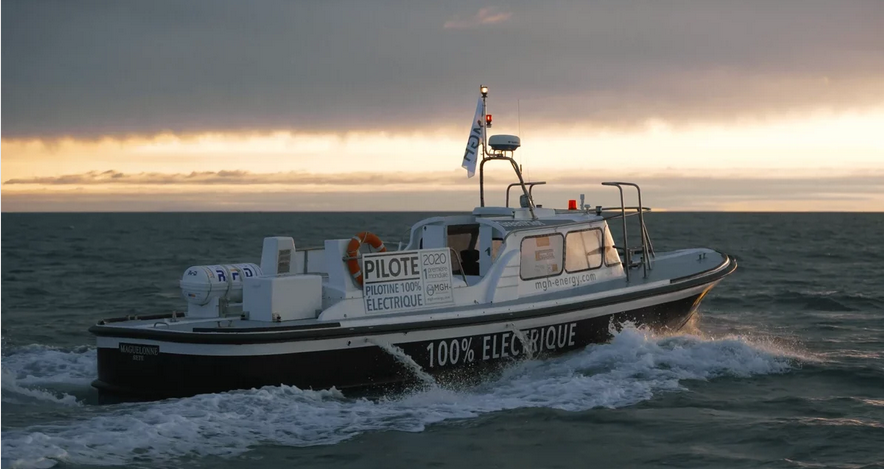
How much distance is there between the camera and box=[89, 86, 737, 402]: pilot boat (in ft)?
30.1

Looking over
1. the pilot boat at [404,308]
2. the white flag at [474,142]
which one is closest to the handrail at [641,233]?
the pilot boat at [404,308]

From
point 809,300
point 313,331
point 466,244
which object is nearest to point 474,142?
point 466,244

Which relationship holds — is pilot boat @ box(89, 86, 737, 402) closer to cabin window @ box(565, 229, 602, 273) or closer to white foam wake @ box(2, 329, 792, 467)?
cabin window @ box(565, 229, 602, 273)

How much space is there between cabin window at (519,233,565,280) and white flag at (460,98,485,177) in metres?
1.55

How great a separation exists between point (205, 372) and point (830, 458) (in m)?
5.96

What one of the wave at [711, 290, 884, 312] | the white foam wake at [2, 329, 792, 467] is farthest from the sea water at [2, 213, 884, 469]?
the wave at [711, 290, 884, 312]

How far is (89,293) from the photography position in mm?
22406

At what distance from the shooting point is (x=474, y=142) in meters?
12.5

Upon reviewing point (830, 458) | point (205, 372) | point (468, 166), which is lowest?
point (830, 458)

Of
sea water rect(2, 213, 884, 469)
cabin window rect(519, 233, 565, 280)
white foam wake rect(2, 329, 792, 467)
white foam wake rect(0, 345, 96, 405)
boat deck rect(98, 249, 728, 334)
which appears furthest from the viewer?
cabin window rect(519, 233, 565, 280)

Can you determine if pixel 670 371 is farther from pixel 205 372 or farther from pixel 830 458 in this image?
pixel 205 372

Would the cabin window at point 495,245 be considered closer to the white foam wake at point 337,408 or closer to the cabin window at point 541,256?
the cabin window at point 541,256

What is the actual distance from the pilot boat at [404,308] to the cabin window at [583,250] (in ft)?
0.07

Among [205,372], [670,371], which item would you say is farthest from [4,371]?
[670,371]
